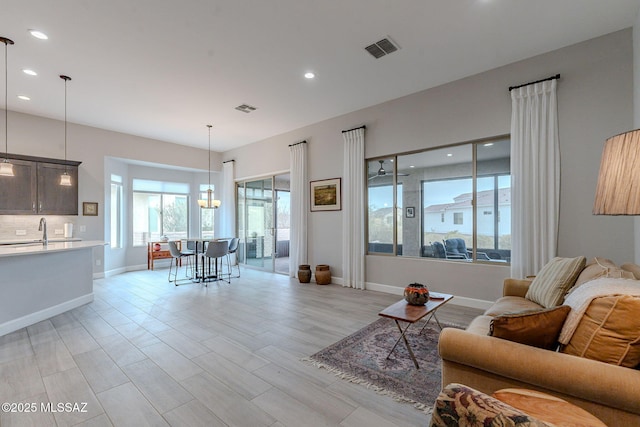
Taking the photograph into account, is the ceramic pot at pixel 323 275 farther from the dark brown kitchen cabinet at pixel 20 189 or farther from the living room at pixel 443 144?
the dark brown kitchen cabinet at pixel 20 189

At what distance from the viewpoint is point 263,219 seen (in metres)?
7.27

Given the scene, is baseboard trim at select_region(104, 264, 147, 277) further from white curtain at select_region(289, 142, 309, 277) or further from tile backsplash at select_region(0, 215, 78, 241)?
white curtain at select_region(289, 142, 309, 277)

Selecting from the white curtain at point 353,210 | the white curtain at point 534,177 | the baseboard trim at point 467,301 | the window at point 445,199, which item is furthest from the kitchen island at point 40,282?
the white curtain at point 534,177

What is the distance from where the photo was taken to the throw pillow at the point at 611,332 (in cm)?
122

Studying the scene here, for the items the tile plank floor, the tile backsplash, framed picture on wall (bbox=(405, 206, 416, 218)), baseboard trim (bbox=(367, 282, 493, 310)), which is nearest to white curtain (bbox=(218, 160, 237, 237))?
the tile backsplash

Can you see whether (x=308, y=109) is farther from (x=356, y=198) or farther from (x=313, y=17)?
(x=313, y=17)

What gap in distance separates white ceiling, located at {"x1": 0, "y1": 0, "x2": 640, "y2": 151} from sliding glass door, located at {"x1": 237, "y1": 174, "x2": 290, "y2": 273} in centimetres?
254

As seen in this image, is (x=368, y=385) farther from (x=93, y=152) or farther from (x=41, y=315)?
(x=93, y=152)

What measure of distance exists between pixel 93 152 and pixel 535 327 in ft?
25.5

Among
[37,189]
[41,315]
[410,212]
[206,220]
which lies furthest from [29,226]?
[410,212]

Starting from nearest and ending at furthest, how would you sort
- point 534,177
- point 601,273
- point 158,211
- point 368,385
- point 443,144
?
point 601,273
point 368,385
point 534,177
point 443,144
point 158,211

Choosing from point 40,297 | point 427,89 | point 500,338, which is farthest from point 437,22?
point 40,297

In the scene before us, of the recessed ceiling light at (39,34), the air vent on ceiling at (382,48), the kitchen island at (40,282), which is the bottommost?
the kitchen island at (40,282)

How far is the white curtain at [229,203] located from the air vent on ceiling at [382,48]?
543 cm
